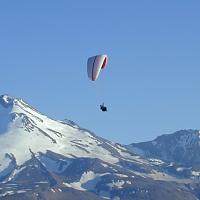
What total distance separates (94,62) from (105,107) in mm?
11027

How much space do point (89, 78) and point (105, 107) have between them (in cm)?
811

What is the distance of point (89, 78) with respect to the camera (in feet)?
609

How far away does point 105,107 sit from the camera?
619ft

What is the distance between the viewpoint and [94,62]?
191250 mm

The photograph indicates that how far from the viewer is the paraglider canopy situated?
612ft

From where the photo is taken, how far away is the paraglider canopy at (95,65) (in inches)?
7340

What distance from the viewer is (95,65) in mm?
189875

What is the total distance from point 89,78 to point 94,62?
701 cm
